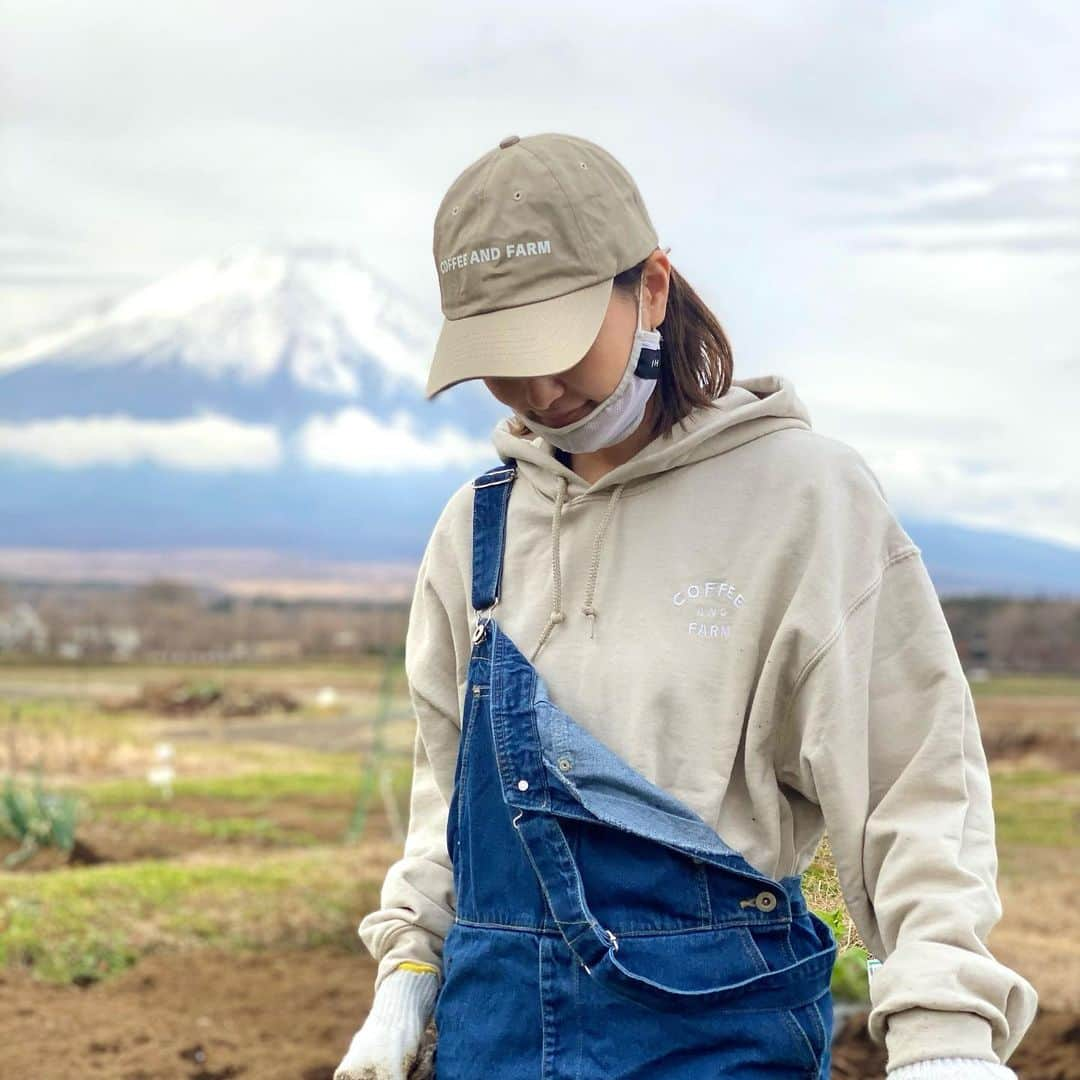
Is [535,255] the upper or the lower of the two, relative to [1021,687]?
upper

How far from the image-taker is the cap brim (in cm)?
184

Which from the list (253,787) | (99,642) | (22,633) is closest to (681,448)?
(253,787)

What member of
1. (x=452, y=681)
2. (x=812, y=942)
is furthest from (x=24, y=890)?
(x=812, y=942)

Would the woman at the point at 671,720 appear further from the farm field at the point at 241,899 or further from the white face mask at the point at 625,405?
the farm field at the point at 241,899

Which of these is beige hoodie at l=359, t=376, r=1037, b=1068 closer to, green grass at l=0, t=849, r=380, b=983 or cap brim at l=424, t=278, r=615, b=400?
cap brim at l=424, t=278, r=615, b=400

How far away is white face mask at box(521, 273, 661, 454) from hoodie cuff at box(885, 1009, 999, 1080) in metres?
0.78

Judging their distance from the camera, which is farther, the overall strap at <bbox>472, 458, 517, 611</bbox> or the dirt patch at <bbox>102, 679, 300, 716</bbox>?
the dirt patch at <bbox>102, 679, 300, 716</bbox>

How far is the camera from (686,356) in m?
2.00

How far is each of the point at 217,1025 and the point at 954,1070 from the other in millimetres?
3877

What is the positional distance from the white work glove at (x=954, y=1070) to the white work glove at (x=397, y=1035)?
69 centimetres

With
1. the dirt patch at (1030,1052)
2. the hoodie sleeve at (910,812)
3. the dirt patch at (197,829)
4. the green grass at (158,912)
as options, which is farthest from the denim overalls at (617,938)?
the dirt patch at (197,829)

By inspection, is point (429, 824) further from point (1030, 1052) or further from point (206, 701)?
point (206, 701)

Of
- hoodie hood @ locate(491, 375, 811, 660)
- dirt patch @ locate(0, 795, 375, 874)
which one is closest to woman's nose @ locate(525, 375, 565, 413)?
hoodie hood @ locate(491, 375, 811, 660)

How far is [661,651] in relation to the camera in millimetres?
1904
